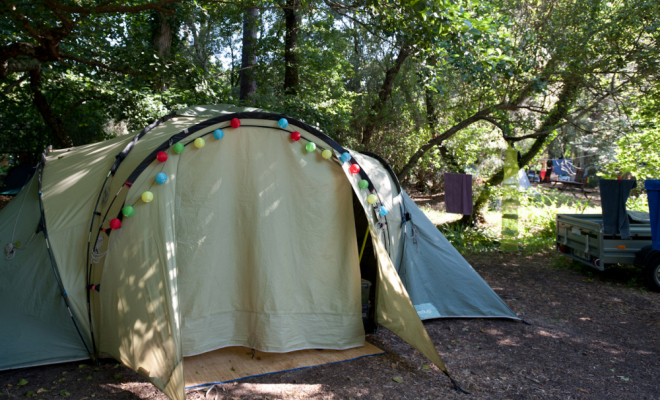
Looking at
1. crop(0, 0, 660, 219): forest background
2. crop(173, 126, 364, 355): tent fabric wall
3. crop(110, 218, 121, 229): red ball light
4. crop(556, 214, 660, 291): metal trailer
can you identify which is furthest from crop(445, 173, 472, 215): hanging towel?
crop(110, 218, 121, 229): red ball light

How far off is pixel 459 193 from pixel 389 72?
146 inches

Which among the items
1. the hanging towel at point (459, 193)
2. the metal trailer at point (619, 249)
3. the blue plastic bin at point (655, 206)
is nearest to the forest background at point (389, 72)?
the hanging towel at point (459, 193)

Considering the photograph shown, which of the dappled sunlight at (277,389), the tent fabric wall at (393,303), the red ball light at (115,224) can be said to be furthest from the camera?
the tent fabric wall at (393,303)

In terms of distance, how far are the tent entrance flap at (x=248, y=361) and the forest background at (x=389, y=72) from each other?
3640mm

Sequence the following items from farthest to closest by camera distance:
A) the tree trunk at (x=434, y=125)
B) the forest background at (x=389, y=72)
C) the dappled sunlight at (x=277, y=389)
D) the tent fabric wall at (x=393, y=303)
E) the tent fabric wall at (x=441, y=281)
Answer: the tree trunk at (x=434, y=125) → the forest background at (x=389, y=72) → the tent fabric wall at (x=441, y=281) → the tent fabric wall at (x=393, y=303) → the dappled sunlight at (x=277, y=389)

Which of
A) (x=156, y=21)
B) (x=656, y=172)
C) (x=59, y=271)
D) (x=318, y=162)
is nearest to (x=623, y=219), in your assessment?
(x=656, y=172)

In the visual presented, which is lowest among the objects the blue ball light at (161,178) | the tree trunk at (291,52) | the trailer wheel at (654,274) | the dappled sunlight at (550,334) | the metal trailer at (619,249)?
the dappled sunlight at (550,334)

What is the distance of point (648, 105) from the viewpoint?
7.52 metres

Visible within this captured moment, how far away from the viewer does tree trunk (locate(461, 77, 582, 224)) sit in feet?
26.2

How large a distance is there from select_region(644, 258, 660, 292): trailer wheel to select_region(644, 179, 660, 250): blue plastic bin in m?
1.04

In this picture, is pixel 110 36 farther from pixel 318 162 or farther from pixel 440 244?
pixel 440 244

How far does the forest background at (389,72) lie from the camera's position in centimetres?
545

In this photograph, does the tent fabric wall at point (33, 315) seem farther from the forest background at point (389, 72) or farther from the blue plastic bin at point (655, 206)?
the blue plastic bin at point (655, 206)

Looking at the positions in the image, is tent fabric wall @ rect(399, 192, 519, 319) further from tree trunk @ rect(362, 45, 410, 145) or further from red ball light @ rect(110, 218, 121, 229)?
tree trunk @ rect(362, 45, 410, 145)
